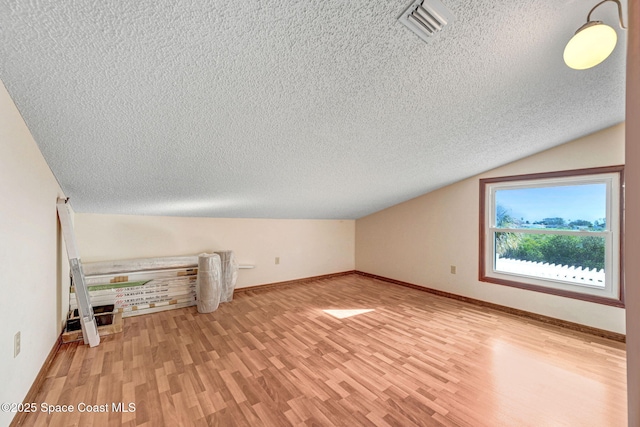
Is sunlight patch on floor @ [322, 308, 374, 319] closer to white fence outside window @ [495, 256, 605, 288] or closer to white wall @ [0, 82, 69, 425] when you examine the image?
white fence outside window @ [495, 256, 605, 288]

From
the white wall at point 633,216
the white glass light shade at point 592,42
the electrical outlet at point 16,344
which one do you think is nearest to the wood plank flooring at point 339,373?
the electrical outlet at point 16,344

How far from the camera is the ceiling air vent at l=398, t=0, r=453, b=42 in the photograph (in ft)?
3.53

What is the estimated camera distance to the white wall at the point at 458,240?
2637 millimetres

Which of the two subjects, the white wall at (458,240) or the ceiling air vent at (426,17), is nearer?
the ceiling air vent at (426,17)

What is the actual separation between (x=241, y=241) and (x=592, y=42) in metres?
3.96

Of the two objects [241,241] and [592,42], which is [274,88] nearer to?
[592,42]

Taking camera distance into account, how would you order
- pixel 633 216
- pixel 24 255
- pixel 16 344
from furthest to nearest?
pixel 24 255 < pixel 16 344 < pixel 633 216

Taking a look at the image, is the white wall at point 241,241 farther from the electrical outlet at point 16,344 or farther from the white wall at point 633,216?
the white wall at point 633,216

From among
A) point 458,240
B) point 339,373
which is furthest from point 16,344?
point 458,240

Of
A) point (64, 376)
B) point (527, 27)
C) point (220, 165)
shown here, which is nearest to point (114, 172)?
point (220, 165)

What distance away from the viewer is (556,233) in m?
2.96

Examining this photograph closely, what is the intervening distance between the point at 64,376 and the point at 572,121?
464 cm

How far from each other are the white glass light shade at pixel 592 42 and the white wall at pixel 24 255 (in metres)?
2.76

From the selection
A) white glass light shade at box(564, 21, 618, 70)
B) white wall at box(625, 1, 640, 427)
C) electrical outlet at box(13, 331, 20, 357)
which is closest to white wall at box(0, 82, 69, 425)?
electrical outlet at box(13, 331, 20, 357)
